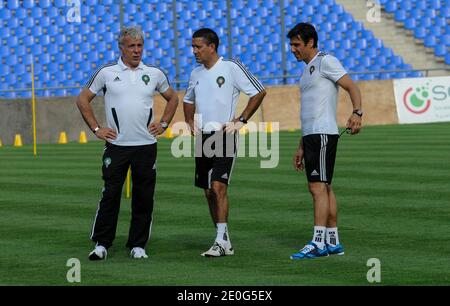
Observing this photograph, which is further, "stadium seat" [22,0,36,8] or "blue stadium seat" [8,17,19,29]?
"stadium seat" [22,0,36,8]

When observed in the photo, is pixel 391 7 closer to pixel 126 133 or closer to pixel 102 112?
pixel 102 112

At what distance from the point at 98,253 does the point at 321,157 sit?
224cm

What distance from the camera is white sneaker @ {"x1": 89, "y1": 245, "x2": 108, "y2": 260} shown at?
36.4 ft

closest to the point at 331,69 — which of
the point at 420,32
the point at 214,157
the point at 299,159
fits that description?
the point at 299,159

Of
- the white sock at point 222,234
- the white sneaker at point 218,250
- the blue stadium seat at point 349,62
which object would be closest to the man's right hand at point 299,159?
the white sock at point 222,234

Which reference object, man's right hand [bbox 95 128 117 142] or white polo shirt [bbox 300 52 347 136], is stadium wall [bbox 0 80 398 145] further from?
white polo shirt [bbox 300 52 347 136]

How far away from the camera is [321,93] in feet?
36.0

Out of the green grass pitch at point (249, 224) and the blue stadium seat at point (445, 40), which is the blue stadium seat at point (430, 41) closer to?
the blue stadium seat at point (445, 40)

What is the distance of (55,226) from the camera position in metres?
13.6

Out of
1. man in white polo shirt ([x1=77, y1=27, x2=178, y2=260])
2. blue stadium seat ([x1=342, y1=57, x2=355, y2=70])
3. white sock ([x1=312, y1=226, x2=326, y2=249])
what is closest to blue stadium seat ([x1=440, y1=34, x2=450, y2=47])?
blue stadium seat ([x1=342, y1=57, x2=355, y2=70])

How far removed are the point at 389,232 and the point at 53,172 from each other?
996 centimetres

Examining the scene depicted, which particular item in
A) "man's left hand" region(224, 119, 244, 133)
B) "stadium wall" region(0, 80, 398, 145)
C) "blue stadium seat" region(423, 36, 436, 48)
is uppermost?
"blue stadium seat" region(423, 36, 436, 48)

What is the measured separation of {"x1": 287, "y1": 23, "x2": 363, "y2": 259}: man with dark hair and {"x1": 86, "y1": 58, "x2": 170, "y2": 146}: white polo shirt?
59.1 inches

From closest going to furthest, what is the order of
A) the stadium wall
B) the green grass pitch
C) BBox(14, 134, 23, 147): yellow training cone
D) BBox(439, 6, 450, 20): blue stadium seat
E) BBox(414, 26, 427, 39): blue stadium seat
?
the green grass pitch
BBox(14, 134, 23, 147): yellow training cone
the stadium wall
BBox(414, 26, 427, 39): blue stadium seat
BBox(439, 6, 450, 20): blue stadium seat
